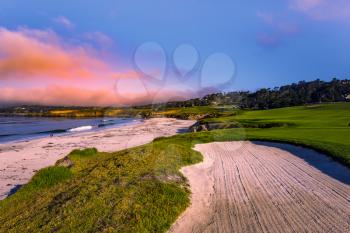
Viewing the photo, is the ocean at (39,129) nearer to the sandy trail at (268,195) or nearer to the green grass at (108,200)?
the green grass at (108,200)

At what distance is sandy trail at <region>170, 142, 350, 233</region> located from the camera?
9688 mm

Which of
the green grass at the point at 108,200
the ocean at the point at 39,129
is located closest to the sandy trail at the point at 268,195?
the green grass at the point at 108,200

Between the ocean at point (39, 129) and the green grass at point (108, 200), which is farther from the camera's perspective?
the ocean at point (39, 129)

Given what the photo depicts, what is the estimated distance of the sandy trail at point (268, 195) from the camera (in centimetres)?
969

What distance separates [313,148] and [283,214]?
1353 centimetres

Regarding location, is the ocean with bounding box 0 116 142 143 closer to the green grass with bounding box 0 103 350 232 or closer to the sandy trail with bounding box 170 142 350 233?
the green grass with bounding box 0 103 350 232

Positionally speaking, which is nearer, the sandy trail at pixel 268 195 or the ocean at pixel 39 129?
the sandy trail at pixel 268 195

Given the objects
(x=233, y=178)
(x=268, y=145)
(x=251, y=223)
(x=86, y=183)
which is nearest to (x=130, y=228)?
(x=251, y=223)

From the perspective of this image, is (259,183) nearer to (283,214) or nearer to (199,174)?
(199,174)

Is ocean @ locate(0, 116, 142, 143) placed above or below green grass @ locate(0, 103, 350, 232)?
below

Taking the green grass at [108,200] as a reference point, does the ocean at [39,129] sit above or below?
below

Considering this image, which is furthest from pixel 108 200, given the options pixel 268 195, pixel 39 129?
pixel 39 129

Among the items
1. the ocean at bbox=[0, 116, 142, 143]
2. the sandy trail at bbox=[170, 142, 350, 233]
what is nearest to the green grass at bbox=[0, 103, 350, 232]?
the sandy trail at bbox=[170, 142, 350, 233]

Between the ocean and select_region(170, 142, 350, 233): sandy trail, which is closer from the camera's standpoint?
select_region(170, 142, 350, 233): sandy trail
